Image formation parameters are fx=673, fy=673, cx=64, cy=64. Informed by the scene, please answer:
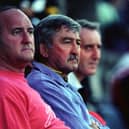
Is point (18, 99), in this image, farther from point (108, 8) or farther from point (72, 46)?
point (108, 8)

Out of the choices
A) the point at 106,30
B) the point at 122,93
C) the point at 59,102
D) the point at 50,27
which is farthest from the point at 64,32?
the point at 106,30

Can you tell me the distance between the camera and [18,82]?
3.76 metres

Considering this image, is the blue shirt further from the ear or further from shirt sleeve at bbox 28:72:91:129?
the ear

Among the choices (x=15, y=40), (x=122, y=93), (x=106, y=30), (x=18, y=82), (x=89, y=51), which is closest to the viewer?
(x=18, y=82)

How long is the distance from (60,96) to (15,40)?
43 centimetres

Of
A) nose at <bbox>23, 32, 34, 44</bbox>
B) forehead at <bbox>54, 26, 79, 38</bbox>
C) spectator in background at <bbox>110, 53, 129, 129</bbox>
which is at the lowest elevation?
spectator in background at <bbox>110, 53, 129, 129</bbox>

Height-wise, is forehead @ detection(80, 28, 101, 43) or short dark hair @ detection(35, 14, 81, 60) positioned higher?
short dark hair @ detection(35, 14, 81, 60)

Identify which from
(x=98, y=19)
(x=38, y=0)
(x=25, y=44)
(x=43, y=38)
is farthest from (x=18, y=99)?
(x=98, y=19)

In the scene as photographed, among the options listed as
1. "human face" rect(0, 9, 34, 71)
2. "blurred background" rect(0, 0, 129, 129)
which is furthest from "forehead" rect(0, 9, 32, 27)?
"blurred background" rect(0, 0, 129, 129)

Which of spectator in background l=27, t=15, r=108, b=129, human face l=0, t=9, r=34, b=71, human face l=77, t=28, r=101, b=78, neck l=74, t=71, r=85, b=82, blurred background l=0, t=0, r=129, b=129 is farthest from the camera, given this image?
blurred background l=0, t=0, r=129, b=129

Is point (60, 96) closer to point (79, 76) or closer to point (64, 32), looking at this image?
point (64, 32)

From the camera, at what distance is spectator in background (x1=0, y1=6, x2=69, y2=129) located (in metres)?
3.55

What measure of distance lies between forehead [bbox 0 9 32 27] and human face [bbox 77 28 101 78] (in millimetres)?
1198

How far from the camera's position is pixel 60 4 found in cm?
736
